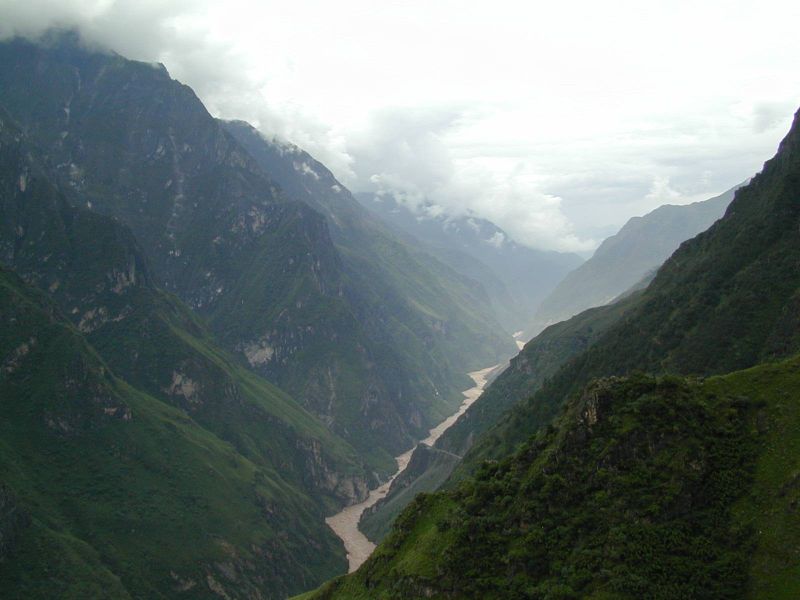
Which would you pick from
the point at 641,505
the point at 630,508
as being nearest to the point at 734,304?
the point at 641,505

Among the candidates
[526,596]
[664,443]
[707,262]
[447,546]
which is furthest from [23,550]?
[707,262]

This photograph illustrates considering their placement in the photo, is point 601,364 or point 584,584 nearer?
point 584,584

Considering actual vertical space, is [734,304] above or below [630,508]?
above

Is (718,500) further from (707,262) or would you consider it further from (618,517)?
(707,262)

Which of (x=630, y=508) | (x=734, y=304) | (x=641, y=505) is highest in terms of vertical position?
(x=734, y=304)

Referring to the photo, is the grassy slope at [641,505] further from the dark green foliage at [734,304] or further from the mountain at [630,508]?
the dark green foliage at [734,304]

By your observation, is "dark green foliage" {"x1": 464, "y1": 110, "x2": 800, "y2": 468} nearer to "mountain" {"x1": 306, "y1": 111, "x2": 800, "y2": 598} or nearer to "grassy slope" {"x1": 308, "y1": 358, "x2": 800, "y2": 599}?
"mountain" {"x1": 306, "y1": 111, "x2": 800, "y2": 598}

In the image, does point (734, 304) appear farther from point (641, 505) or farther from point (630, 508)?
point (630, 508)

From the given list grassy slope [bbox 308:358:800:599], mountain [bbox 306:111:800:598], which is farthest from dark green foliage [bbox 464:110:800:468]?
grassy slope [bbox 308:358:800:599]
